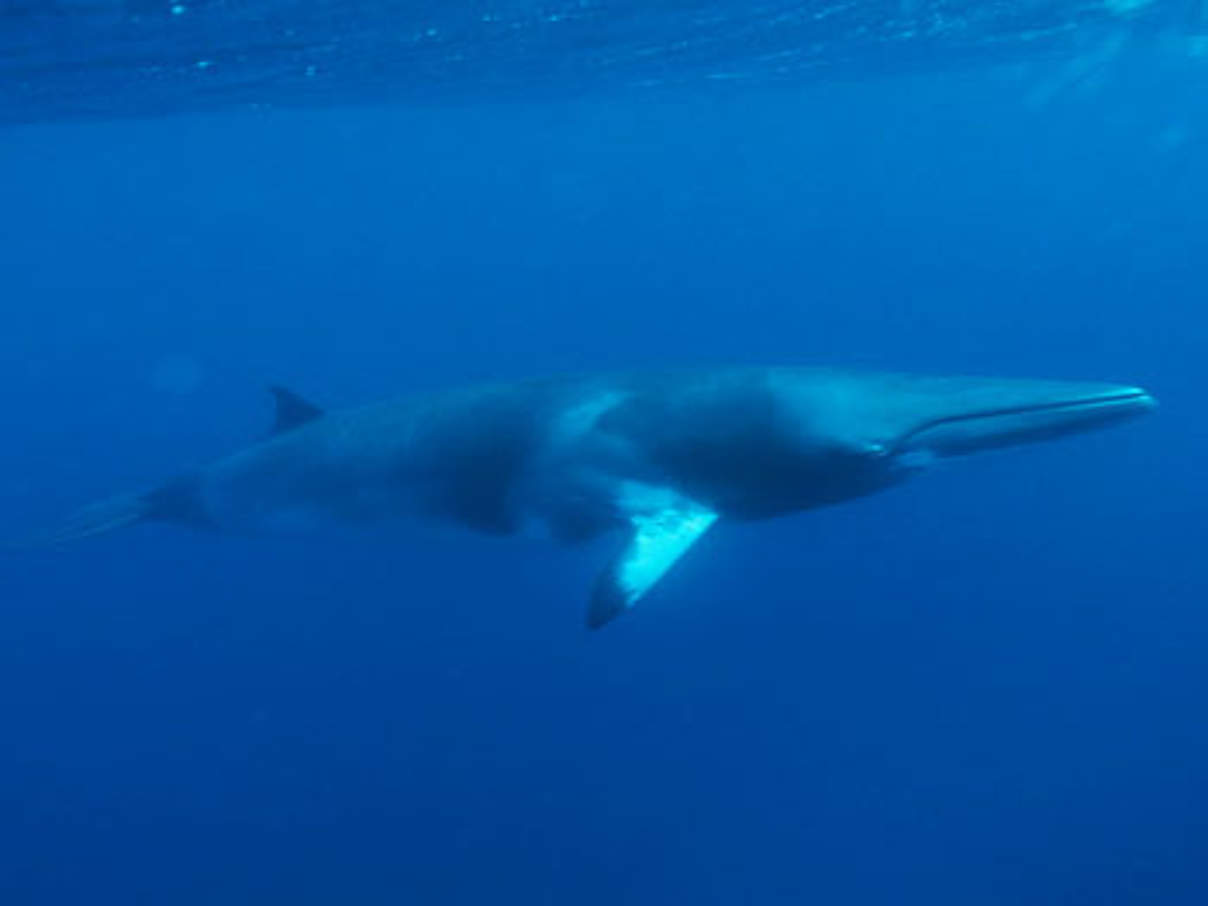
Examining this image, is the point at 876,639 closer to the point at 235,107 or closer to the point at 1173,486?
the point at 1173,486

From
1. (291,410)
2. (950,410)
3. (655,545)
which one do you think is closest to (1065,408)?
(950,410)

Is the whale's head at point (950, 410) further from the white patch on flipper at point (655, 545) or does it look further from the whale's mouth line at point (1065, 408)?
the white patch on flipper at point (655, 545)

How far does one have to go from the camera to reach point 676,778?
62.3 feet

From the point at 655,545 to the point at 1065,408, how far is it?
312cm

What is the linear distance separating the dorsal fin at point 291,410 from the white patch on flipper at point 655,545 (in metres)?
4.87

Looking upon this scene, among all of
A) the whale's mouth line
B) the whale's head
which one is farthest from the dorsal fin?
the whale's mouth line

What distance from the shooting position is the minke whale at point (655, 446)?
913cm

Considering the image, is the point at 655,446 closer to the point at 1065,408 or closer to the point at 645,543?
the point at 645,543

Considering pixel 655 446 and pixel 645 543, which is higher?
pixel 655 446

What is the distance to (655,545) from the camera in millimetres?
9391

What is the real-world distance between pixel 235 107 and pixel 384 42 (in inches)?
485

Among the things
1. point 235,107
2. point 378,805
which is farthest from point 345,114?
point 378,805

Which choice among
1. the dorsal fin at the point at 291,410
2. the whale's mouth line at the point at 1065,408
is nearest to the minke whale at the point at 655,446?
the whale's mouth line at the point at 1065,408

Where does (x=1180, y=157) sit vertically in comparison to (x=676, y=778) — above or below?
below
